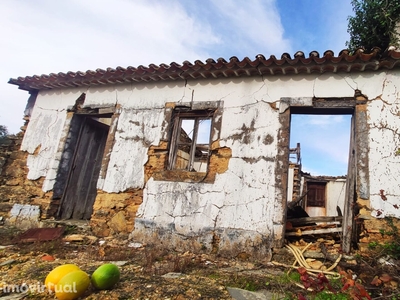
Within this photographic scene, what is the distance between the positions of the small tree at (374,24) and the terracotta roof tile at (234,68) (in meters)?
3.47

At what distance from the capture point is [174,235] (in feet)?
15.0

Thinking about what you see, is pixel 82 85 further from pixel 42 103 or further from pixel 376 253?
pixel 376 253

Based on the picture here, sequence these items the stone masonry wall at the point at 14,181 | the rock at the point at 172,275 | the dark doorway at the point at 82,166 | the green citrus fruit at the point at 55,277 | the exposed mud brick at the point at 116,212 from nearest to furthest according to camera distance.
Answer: the green citrus fruit at the point at 55,277, the rock at the point at 172,275, the exposed mud brick at the point at 116,212, the stone masonry wall at the point at 14,181, the dark doorway at the point at 82,166

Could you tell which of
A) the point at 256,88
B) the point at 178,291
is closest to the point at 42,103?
the point at 256,88

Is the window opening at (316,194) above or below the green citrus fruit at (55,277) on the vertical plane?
above

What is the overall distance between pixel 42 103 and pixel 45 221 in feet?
10.3

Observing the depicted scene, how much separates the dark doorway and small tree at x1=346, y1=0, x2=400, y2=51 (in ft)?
26.2

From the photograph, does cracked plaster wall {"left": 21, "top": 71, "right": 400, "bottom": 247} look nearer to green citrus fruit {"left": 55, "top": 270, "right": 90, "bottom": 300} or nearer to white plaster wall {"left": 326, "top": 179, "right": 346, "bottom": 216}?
green citrus fruit {"left": 55, "top": 270, "right": 90, "bottom": 300}

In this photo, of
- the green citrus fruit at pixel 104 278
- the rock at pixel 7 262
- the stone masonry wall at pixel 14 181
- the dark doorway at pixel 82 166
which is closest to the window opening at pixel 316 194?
the dark doorway at pixel 82 166

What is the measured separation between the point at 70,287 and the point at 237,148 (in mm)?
3311

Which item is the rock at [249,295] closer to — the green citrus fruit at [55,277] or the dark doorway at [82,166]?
the green citrus fruit at [55,277]

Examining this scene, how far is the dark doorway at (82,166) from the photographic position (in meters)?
6.12

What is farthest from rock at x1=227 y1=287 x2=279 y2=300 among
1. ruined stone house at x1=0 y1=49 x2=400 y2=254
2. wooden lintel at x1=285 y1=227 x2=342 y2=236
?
wooden lintel at x1=285 y1=227 x2=342 y2=236

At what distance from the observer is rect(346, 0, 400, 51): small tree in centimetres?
673
